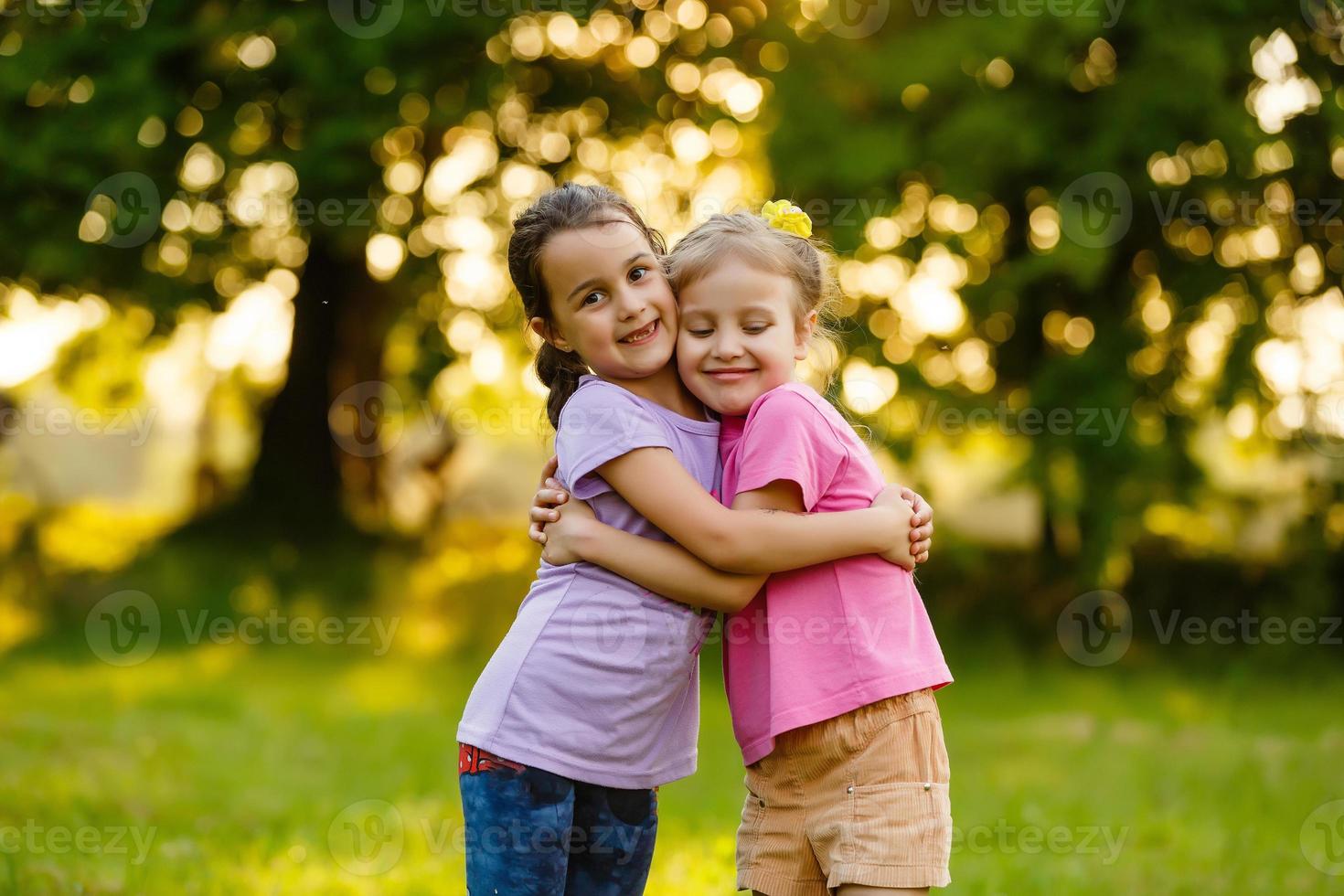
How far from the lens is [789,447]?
2332mm

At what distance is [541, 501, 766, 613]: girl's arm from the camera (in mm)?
2354

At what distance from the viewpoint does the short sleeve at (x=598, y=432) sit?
237 cm

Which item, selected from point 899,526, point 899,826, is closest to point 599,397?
point 899,526

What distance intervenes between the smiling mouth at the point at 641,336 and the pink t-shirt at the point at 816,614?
0.24 meters

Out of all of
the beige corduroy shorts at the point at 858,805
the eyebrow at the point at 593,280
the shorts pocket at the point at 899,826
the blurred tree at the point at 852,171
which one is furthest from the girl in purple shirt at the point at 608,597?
the blurred tree at the point at 852,171

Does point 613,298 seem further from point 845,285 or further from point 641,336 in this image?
point 845,285

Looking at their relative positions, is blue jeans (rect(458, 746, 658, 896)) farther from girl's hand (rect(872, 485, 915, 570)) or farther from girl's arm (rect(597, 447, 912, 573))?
girl's hand (rect(872, 485, 915, 570))

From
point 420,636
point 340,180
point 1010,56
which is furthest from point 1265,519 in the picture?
point 340,180

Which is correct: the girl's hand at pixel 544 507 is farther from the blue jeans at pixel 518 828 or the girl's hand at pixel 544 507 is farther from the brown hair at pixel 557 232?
the blue jeans at pixel 518 828

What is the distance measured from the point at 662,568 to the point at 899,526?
1.48 ft

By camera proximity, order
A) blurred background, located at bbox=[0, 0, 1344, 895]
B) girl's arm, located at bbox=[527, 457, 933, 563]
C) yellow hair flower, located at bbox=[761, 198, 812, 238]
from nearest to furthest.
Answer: girl's arm, located at bbox=[527, 457, 933, 563]
yellow hair flower, located at bbox=[761, 198, 812, 238]
blurred background, located at bbox=[0, 0, 1344, 895]

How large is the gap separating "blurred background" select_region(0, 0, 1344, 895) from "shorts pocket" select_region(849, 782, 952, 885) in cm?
340

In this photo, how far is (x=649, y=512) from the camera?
236 cm

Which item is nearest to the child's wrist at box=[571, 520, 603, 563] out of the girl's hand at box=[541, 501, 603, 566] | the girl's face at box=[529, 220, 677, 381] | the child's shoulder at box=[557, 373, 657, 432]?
the girl's hand at box=[541, 501, 603, 566]
